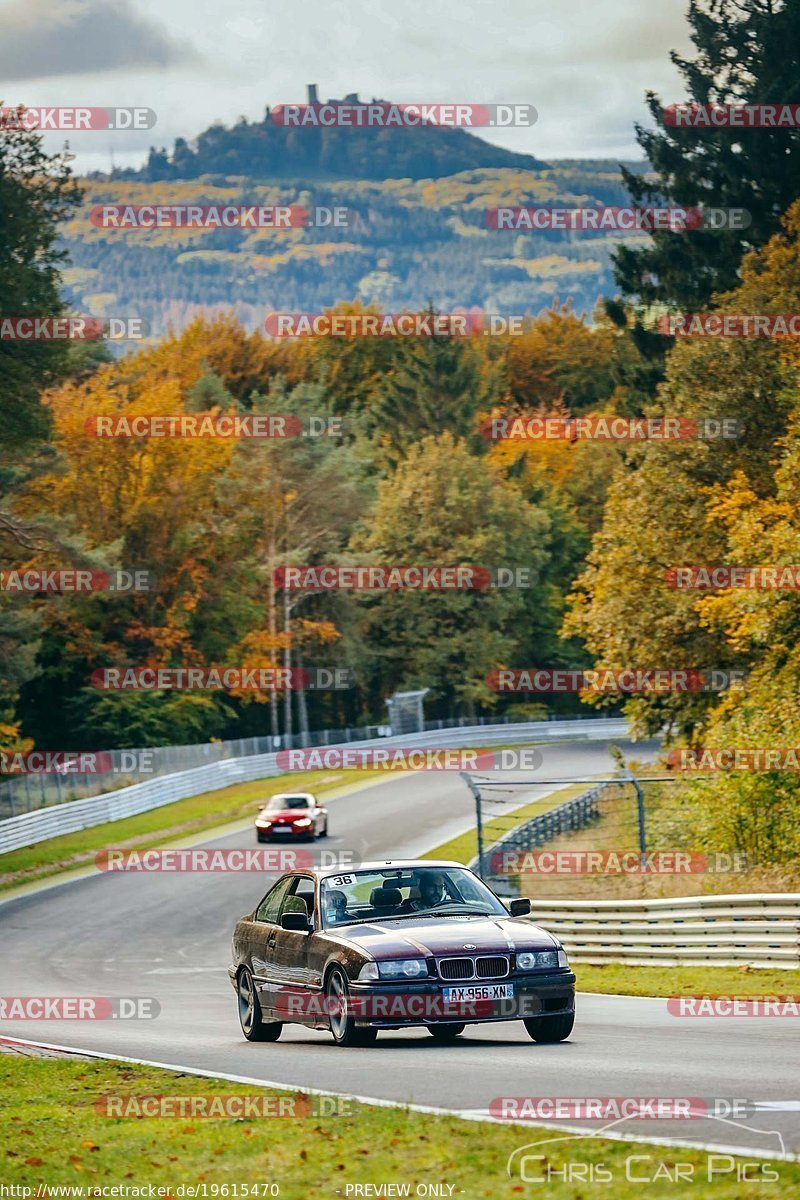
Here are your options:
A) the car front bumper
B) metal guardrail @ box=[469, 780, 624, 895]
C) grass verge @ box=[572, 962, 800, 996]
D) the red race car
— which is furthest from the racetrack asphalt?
the red race car

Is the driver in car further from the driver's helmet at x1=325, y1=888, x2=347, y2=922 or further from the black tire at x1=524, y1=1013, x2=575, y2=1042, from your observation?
the black tire at x1=524, y1=1013, x2=575, y2=1042

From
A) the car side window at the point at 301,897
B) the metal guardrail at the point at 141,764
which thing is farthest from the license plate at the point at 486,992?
the metal guardrail at the point at 141,764

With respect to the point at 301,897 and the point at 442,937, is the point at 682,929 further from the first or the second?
the point at 442,937

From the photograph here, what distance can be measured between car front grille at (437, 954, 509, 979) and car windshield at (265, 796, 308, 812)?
32377 mm

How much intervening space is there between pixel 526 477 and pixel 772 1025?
86601 mm

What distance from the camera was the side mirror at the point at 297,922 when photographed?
1416cm

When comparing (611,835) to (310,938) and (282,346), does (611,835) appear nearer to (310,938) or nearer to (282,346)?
(310,938)

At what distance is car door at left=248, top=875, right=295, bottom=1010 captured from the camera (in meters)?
14.8

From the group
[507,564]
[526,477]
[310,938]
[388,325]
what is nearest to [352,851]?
[310,938]

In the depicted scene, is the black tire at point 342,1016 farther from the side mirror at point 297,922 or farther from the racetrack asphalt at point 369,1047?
the side mirror at point 297,922

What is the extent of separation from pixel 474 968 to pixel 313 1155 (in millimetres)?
4226

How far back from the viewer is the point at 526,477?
99875 mm

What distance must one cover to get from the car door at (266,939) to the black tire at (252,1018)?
0.16m

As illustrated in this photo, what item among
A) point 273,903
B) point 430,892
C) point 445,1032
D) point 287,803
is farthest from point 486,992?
point 287,803
